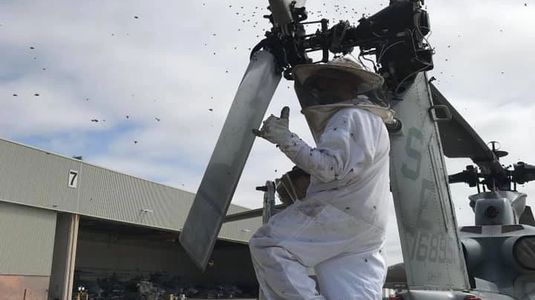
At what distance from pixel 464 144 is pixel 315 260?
5155mm

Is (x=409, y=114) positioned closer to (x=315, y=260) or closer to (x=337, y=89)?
(x=337, y=89)

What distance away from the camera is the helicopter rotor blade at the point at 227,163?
354 centimetres

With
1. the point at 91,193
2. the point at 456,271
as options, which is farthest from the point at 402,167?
the point at 91,193

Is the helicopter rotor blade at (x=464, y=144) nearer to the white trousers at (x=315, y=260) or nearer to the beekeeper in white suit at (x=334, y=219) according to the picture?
the beekeeper in white suit at (x=334, y=219)

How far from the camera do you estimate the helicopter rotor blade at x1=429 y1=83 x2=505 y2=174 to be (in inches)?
275

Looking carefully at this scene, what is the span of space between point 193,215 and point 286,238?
38.0 inches

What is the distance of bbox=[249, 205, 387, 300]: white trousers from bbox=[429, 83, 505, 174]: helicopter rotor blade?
409cm

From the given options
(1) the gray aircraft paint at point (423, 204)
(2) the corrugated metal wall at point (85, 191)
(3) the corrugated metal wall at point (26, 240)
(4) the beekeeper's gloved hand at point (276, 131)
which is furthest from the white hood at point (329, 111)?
(3) the corrugated metal wall at point (26, 240)

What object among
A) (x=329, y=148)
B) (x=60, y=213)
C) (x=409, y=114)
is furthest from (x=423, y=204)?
(x=60, y=213)

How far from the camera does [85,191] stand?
27.5 m

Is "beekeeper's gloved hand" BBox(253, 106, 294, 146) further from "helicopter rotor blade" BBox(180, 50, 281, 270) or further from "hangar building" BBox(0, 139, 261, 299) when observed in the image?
"hangar building" BBox(0, 139, 261, 299)

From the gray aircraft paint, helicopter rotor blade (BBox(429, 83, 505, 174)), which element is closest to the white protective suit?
the gray aircraft paint

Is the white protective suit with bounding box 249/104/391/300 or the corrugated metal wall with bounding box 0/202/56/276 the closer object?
the white protective suit with bounding box 249/104/391/300

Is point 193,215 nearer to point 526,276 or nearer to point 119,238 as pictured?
point 526,276
